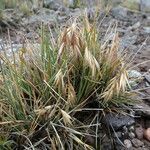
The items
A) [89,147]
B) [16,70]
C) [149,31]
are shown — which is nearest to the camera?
[89,147]

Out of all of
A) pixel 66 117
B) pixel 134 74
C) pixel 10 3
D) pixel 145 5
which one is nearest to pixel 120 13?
pixel 145 5

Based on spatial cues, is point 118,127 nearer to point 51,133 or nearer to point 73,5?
point 51,133

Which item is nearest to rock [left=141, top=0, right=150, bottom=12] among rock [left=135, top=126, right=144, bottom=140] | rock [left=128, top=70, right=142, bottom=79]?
rock [left=128, top=70, right=142, bottom=79]

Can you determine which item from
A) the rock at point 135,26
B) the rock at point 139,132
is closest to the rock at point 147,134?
the rock at point 139,132

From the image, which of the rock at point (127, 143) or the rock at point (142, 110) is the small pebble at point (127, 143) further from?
the rock at point (142, 110)

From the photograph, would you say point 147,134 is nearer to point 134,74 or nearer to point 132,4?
point 134,74

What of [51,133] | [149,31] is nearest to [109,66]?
[51,133]
